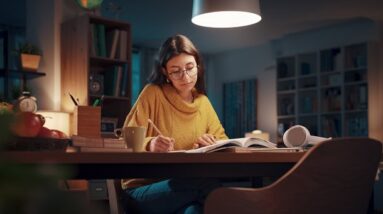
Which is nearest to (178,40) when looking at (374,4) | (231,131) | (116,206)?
(116,206)

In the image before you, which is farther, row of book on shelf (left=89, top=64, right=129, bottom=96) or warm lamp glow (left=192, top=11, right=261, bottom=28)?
row of book on shelf (left=89, top=64, right=129, bottom=96)

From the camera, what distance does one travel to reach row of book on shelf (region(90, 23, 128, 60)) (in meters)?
4.75

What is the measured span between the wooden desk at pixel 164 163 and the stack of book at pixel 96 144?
0.07 m

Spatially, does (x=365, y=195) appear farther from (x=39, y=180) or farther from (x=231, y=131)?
(x=231, y=131)

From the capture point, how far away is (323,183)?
46.5 inches

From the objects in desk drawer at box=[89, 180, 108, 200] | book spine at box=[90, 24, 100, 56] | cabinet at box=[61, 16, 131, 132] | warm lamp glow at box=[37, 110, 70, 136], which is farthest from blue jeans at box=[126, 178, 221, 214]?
book spine at box=[90, 24, 100, 56]

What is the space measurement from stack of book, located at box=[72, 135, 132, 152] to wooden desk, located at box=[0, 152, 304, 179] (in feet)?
0.22

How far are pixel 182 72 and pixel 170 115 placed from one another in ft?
0.66

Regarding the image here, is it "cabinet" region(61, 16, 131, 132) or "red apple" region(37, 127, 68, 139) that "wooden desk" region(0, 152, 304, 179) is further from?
"cabinet" region(61, 16, 131, 132)

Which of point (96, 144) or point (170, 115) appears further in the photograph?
point (170, 115)

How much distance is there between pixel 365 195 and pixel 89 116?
9.91 ft

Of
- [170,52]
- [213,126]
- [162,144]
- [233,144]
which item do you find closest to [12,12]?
[170,52]

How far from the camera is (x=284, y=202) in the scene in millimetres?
1155

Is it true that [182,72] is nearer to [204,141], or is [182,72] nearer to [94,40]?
[204,141]
